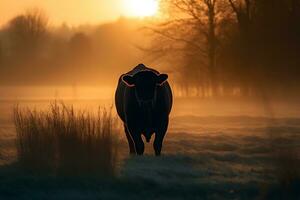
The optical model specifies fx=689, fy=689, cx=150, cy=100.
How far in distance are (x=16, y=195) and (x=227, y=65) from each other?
128 ft

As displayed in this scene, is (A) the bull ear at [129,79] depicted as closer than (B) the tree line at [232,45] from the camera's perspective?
Yes

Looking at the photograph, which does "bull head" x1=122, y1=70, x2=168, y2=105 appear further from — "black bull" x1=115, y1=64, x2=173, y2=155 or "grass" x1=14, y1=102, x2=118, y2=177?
"grass" x1=14, y1=102, x2=118, y2=177

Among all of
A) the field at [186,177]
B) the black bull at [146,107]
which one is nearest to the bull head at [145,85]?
the black bull at [146,107]

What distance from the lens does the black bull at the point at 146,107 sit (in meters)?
15.1

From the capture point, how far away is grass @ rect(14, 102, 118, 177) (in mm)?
12219

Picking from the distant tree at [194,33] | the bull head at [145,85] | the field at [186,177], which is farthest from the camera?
the distant tree at [194,33]

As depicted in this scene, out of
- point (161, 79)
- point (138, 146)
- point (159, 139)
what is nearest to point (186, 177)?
point (159, 139)

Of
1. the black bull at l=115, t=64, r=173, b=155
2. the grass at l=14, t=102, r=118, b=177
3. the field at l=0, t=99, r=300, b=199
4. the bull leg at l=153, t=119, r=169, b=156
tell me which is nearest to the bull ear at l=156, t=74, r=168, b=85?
the black bull at l=115, t=64, r=173, b=155

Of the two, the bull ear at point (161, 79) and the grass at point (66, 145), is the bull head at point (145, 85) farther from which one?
the grass at point (66, 145)

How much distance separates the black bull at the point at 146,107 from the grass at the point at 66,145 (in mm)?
1366

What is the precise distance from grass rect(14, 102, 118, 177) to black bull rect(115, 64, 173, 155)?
137 cm

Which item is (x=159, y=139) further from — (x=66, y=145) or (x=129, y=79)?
(x=66, y=145)

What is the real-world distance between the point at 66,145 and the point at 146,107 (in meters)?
3.01

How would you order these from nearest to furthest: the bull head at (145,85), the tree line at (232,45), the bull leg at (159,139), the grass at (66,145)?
1. the grass at (66,145)
2. the bull head at (145,85)
3. the bull leg at (159,139)
4. the tree line at (232,45)
